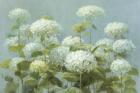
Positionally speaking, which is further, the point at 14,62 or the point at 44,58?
the point at 14,62

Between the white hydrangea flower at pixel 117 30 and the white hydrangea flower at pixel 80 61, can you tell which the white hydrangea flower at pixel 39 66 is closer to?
the white hydrangea flower at pixel 80 61

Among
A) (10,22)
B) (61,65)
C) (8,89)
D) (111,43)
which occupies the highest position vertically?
(10,22)

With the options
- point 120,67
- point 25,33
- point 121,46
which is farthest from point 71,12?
point 120,67

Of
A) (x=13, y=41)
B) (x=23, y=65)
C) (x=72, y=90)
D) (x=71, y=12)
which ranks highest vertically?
(x=71, y=12)

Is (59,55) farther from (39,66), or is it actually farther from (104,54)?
(104,54)

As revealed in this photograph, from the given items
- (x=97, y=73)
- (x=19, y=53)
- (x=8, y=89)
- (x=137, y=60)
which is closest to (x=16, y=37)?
(x=19, y=53)

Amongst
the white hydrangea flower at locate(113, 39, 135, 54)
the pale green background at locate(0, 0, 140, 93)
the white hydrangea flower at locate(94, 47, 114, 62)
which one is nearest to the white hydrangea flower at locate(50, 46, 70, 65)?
the white hydrangea flower at locate(94, 47, 114, 62)

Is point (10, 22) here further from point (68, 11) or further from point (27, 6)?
point (68, 11)
